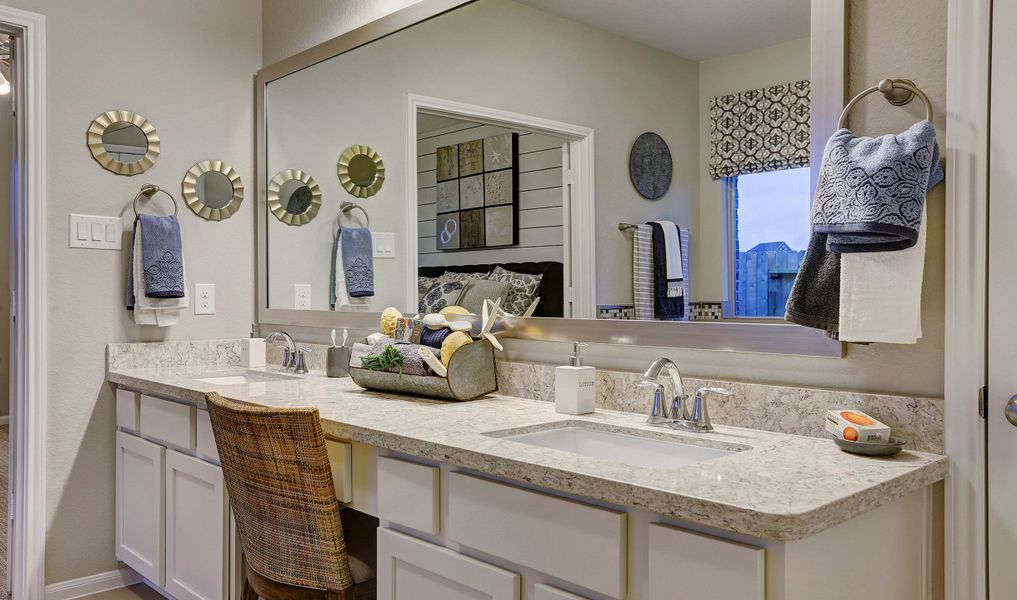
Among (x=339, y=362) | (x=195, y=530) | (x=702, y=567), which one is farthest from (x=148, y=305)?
(x=702, y=567)

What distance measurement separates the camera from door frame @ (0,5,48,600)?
255 cm

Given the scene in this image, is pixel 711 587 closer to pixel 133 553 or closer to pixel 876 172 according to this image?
pixel 876 172

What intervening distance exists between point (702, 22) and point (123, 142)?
6.97 feet

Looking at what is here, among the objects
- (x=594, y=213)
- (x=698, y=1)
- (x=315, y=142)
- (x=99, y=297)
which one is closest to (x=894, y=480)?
(x=594, y=213)

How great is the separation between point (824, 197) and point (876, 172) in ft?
0.31

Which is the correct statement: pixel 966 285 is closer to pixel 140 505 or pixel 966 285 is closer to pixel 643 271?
pixel 643 271

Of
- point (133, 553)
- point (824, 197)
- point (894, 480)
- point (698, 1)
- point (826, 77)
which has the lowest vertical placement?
point (133, 553)

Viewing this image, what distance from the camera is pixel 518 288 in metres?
2.07

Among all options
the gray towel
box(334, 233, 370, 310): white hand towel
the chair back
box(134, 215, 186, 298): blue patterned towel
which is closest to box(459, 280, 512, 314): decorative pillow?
the gray towel

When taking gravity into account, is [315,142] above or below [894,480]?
above

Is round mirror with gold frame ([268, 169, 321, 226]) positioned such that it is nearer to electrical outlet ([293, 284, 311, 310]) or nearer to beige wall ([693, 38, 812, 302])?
electrical outlet ([293, 284, 311, 310])

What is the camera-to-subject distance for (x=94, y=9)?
269 cm

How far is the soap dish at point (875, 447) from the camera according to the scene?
4.14 feet

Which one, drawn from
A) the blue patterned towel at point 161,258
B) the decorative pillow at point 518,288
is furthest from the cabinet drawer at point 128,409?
the decorative pillow at point 518,288
